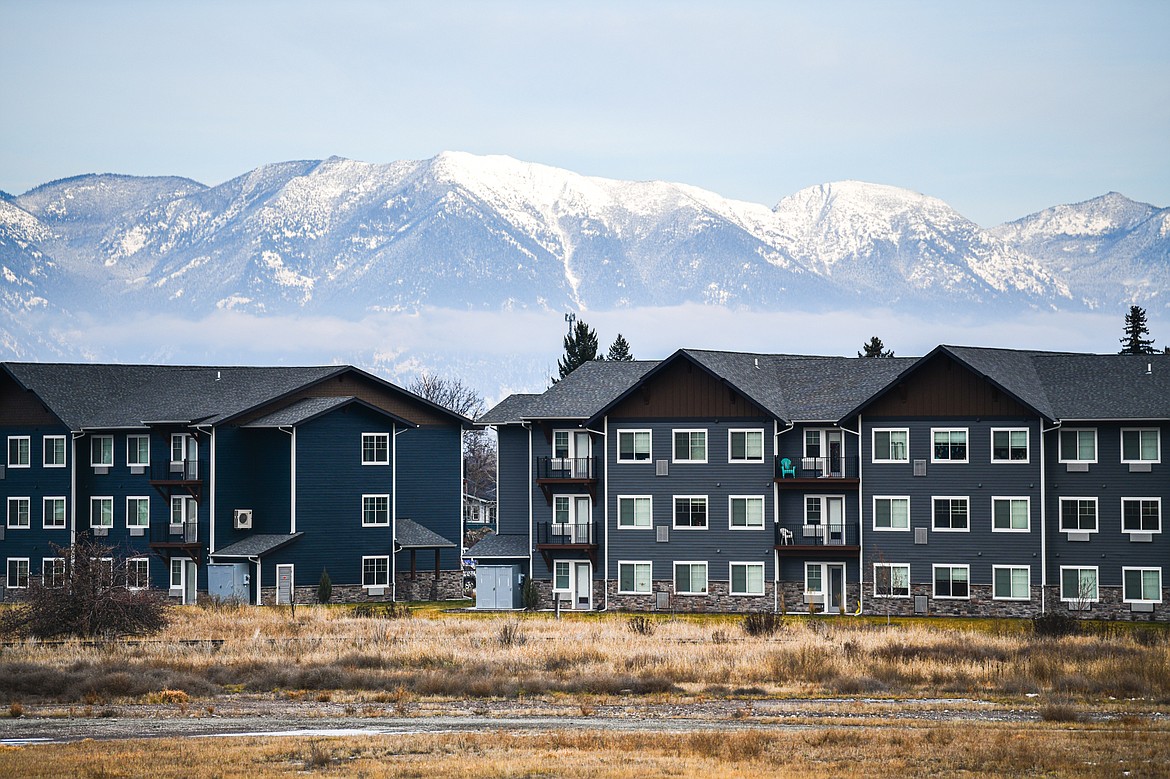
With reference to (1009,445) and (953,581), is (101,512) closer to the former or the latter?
(953,581)

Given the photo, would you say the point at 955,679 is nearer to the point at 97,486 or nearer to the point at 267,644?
the point at 267,644

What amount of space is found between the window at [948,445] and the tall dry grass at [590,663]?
41.8ft

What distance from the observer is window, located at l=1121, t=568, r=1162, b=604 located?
64.0m

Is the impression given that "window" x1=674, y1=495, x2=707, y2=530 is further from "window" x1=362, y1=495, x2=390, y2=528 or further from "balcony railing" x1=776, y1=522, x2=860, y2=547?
"window" x1=362, y1=495, x2=390, y2=528

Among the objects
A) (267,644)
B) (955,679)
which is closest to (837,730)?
(955,679)

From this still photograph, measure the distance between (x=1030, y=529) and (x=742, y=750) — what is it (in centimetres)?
3865

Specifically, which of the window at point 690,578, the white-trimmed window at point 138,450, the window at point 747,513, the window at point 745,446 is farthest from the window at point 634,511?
the white-trimmed window at point 138,450

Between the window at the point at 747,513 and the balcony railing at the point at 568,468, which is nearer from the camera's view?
the window at the point at 747,513

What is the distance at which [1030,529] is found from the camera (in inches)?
2596

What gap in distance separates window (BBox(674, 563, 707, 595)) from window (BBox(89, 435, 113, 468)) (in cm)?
2769

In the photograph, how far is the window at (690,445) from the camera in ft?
235

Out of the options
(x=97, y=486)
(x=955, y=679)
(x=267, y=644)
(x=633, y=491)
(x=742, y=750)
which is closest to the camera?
(x=742, y=750)

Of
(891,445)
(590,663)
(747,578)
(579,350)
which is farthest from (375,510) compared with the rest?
(579,350)

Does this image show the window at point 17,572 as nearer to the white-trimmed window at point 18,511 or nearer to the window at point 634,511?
the white-trimmed window at point 18,511
